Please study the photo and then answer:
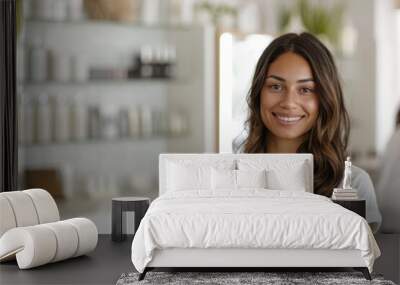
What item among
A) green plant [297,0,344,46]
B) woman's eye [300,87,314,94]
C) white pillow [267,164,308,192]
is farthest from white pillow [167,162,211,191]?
green plant [297,0,344,46]

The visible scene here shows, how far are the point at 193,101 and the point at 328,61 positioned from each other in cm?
137

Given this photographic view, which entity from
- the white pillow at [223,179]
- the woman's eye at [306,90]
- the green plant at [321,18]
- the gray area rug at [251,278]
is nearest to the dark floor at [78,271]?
the gray area rug at [251,278]

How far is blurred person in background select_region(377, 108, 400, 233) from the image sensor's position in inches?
310

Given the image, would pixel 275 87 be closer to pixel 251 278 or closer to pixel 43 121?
pixel 43 121

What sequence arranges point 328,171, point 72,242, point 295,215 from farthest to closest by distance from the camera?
1. point 328,171
2. point 72,242
3. point 295,215

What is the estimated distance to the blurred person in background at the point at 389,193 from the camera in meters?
7.87

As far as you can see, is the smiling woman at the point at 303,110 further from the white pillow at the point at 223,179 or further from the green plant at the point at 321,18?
the white pillow at the point at 223,179

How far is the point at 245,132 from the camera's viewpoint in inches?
307

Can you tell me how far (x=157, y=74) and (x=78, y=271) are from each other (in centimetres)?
260

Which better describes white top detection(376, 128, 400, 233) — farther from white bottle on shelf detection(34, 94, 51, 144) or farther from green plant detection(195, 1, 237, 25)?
white bottle on shelf detection(34, 94, 51, 144)

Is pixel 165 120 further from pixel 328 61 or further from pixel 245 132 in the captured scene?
pixel 328 61

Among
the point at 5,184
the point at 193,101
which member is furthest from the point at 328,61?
the point at 5,184

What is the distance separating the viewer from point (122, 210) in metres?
7.25

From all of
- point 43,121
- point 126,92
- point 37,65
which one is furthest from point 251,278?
point 37,65
